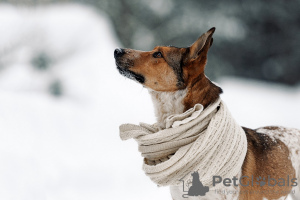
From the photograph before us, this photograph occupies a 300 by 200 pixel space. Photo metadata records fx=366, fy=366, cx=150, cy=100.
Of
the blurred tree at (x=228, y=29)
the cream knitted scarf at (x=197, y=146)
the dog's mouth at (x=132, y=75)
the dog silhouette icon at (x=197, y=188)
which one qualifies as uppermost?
the blurred tree at (x=228, y=29)

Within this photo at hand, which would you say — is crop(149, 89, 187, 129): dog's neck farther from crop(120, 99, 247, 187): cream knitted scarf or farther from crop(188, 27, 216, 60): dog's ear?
crop(188, 27, 216, 60): dog's ear

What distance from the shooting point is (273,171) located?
125 inches

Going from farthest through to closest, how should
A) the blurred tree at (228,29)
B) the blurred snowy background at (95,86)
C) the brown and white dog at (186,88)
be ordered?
the blurred tree at (228,29)
the blurred snowy background at (95,86)
the brown and white dog at (186,88)

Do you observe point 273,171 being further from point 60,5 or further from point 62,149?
point 60,5

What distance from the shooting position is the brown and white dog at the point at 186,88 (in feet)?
9.74

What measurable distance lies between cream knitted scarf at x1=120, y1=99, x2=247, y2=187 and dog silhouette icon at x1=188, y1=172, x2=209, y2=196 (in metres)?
0.03

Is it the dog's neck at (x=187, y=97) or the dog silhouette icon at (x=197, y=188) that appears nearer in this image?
A: the dog silhouette icon at (x=197, y=188)

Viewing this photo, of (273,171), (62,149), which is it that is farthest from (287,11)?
(273,171)

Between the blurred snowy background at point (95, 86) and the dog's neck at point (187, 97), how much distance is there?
2.06m

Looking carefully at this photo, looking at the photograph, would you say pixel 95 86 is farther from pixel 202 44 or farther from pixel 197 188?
pixel 197 188

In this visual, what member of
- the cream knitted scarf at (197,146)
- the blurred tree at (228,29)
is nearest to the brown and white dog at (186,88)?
the cream knitted scarf at (197,146)

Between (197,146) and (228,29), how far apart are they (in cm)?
1070

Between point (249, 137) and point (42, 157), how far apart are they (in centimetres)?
312

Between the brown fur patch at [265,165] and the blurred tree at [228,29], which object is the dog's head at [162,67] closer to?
the brown fur patch at [265,165]
